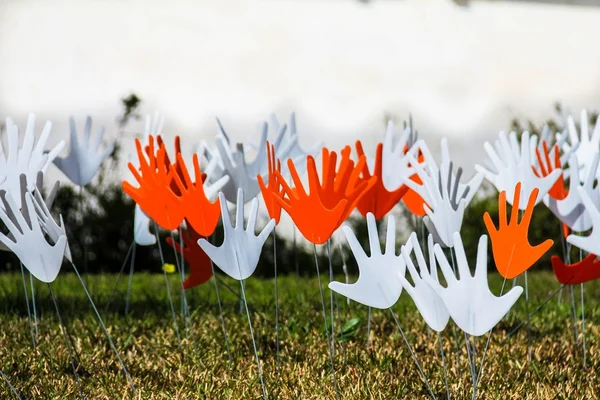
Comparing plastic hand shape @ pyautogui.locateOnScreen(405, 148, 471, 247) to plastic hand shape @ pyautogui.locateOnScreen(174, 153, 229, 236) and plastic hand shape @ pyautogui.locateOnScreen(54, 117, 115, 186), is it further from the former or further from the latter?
plastic hand shape @ pyautogui.locateOnScreen(54, 117, 115, 186)

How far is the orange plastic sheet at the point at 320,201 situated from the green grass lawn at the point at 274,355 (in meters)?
0.39

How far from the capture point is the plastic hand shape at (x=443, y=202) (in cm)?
204

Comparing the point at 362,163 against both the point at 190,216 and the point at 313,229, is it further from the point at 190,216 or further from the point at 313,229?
the point at 190,216

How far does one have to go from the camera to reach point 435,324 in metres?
1.71

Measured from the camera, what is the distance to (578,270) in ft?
7.43

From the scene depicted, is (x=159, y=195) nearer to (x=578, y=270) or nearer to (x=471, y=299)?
(x=471, y=299)

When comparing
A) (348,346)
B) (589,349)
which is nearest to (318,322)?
(348,346)

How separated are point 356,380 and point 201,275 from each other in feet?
2.19

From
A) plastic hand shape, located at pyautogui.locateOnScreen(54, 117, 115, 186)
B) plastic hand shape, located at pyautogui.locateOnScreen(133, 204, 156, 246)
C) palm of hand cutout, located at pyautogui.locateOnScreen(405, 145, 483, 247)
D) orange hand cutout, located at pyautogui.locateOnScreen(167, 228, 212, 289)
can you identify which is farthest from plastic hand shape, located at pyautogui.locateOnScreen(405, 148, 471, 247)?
plastic hand shape, located at pyautogui.locateOnScreen(54, 117, 115, 186)

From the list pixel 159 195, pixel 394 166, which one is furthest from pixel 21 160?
pixel 394 166

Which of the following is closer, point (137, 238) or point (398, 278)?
point (398, 278)

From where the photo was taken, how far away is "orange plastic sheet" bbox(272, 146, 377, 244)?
1.91 metres

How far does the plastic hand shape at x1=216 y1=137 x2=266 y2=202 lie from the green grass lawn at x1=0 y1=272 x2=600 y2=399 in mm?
482

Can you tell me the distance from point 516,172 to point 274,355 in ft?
3.32
